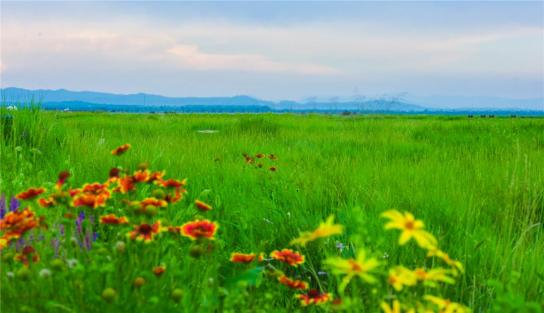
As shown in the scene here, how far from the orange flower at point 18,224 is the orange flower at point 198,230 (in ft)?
1.47

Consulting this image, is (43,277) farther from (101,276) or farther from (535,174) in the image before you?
(535,174)

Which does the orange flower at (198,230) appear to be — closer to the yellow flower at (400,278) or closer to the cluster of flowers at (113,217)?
the cluster of flowers at (113,217)

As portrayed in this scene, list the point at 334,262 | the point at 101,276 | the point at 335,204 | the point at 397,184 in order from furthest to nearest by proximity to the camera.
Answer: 1. the point at 397,184
2. the point at 335,204
3. the point at 101,276
4. the point at 334,262


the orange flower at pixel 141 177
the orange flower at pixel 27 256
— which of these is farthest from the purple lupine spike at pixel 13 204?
the orange flower at pixel 141 177

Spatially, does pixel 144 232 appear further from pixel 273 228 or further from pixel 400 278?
pixel 273 228

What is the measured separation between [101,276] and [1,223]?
35cm

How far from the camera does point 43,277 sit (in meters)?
1.48

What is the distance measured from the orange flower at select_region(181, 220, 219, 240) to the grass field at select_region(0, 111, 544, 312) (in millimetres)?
148

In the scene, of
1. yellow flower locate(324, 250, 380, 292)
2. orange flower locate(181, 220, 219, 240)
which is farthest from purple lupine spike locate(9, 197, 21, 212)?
yellow flower locate(324, 250, 380, 292)

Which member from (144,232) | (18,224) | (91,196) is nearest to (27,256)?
(18,224)

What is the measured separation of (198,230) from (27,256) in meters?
0.55

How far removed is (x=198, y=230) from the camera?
1.58 meters

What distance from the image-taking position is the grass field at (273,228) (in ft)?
5.20

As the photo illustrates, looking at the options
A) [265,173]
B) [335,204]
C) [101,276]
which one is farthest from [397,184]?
[101,276]
